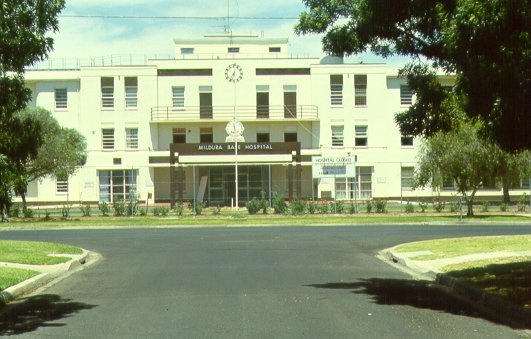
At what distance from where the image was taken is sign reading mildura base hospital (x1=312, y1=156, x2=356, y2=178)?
140 feet

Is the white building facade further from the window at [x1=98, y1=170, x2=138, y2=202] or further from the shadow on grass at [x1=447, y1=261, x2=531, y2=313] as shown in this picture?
the shadow on grass at [x1=447, y1=261, x2=531, y2=313]

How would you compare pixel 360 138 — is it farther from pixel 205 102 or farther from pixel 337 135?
pixel 205 102

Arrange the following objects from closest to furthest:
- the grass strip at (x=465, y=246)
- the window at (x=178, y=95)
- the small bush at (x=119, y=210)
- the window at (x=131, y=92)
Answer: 1. the grass strip at (x=465, y=246)
2. the small bush at (x=119, y=210)
3. the window at (x=131, y=92)
4. the window at (x=178, y=95)

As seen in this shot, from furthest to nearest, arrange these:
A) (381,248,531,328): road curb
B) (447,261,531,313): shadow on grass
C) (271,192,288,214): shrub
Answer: (271,192,288,214): shrub < (447,261,531,313): shadow on grass < (381,248,531,328): road curb

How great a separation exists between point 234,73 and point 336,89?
305 inches

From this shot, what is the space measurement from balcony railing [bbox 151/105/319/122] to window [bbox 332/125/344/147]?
1741 mm

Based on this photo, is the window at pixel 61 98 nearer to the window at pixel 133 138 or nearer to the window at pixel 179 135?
the window at pixel 133 138

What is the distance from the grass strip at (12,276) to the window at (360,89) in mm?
42699

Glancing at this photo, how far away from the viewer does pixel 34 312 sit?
11.5 meters

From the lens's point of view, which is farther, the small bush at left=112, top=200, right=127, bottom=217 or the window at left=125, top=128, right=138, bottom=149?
the window at left=125, top=128, right=138, bottom=149

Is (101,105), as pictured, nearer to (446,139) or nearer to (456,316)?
(446,139)

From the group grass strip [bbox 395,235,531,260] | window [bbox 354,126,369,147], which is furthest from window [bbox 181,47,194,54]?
grass strip [bbox 395,235,531,260]

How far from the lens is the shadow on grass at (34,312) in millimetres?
10180

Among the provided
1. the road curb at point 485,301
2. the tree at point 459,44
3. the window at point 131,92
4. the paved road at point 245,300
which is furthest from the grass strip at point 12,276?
the window at point 131,92
